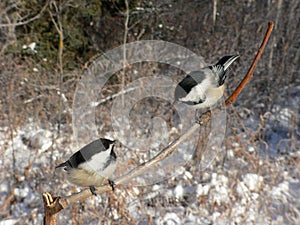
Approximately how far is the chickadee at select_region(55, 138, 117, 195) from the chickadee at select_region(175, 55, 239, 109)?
21 cm

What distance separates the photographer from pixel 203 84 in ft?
3.13

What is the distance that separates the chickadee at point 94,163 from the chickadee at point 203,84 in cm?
21

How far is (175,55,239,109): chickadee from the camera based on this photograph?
0.93 meters

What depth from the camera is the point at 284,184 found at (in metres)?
3.18

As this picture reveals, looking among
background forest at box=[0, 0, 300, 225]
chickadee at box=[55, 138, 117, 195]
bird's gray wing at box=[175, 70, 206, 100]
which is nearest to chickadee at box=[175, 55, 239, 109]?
bird's gray wing at box=[175, 70, 206, 100]

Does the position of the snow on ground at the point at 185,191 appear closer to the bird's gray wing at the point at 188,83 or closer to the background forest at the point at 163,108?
the background forest at the point at 163,108

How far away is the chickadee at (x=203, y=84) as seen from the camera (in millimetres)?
933

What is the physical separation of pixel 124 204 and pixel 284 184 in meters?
1.39

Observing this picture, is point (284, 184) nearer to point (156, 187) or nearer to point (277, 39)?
point (156, 187)

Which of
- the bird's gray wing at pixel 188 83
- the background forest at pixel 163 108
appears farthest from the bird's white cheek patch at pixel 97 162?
the background forest at pixel 163 108

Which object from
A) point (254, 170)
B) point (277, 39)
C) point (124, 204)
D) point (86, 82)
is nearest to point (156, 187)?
point (124, 204)

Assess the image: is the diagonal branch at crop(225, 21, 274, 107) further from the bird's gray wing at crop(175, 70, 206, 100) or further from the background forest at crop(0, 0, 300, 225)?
the background forest at crop(0, 0, 300, 225)

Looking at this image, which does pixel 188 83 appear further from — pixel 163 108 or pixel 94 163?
pixel 163 108

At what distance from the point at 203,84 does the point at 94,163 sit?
324mm
